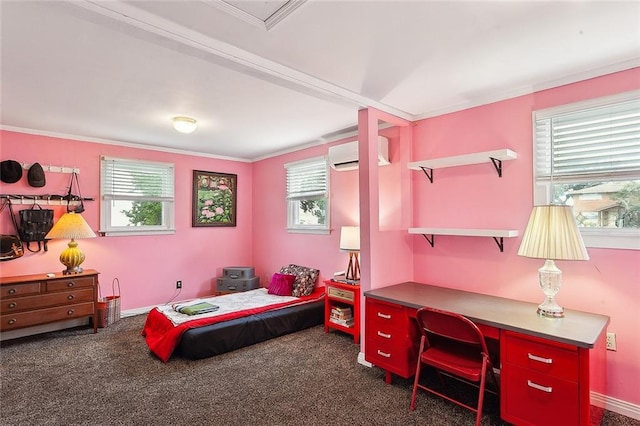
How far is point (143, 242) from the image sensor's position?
4.67 metres

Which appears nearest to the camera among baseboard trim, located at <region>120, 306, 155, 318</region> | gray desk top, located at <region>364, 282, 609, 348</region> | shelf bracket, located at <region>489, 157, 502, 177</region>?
gray desk top, located at <region>364, 282, 609, 348</region>

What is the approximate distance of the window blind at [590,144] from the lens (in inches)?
87.2

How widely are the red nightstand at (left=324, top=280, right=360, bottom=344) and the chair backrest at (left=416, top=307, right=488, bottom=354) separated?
1.30 metres

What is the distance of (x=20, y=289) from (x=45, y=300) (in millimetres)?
249

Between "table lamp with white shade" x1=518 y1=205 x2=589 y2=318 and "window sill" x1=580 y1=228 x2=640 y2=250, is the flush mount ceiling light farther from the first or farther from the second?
"window sill" x1=580 y1=228 x2=640 y2=250

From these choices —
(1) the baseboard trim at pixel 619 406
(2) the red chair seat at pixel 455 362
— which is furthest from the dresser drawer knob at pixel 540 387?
(1) the baseboard trim at pixel 619 406

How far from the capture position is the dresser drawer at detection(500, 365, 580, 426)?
1.74 metres

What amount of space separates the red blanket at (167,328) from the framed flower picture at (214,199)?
189cm

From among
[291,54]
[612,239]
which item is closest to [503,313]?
[612,239]

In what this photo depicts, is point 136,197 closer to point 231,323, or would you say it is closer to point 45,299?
point 45,299

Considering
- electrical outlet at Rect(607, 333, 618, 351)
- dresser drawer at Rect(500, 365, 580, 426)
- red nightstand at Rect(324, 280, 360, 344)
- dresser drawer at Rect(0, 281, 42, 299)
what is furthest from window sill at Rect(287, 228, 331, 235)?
dresser drawer at Rect(0, 281, 42, 299)

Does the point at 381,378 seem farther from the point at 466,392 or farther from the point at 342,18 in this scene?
the point at 342,18

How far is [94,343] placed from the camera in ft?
11.6

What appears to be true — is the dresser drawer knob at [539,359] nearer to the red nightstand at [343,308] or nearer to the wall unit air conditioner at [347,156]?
the red nightstand at [343,308]
